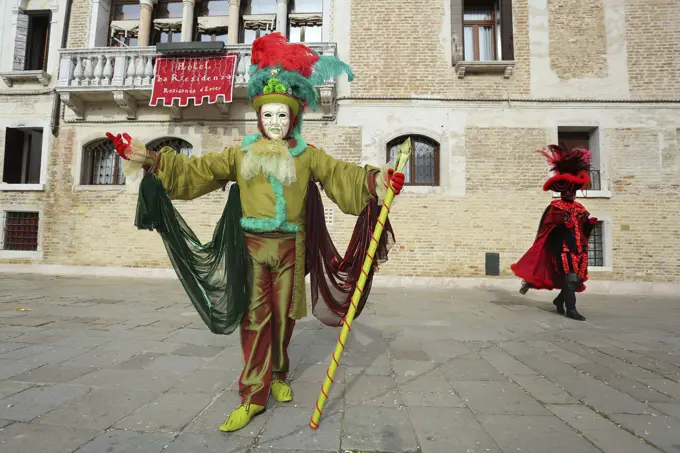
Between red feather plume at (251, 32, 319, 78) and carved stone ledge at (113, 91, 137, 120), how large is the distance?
339 inches

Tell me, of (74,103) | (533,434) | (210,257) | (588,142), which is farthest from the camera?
(74,103)

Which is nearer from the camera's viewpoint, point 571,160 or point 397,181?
point 397,181

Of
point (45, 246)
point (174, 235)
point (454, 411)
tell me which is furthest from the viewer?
point (45, 246)

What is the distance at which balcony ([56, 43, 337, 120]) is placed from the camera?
30.1ft

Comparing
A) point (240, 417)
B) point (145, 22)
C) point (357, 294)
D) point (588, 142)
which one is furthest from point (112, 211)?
point (588, 142)

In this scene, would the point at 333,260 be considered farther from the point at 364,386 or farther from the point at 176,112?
the point at 176,112

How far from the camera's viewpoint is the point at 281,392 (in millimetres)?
2293

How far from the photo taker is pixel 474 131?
8875mm

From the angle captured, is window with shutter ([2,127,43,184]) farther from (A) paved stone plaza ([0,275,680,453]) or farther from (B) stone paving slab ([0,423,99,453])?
(B) stone paving slab ([0,423,99,453])

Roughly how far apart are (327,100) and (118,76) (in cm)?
565

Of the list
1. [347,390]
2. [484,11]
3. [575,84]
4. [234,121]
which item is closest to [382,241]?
[347,390]

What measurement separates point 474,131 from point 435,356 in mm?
7142

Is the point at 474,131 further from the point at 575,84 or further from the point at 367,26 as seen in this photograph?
the point at 367,26

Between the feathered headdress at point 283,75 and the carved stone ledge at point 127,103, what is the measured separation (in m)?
8.60
